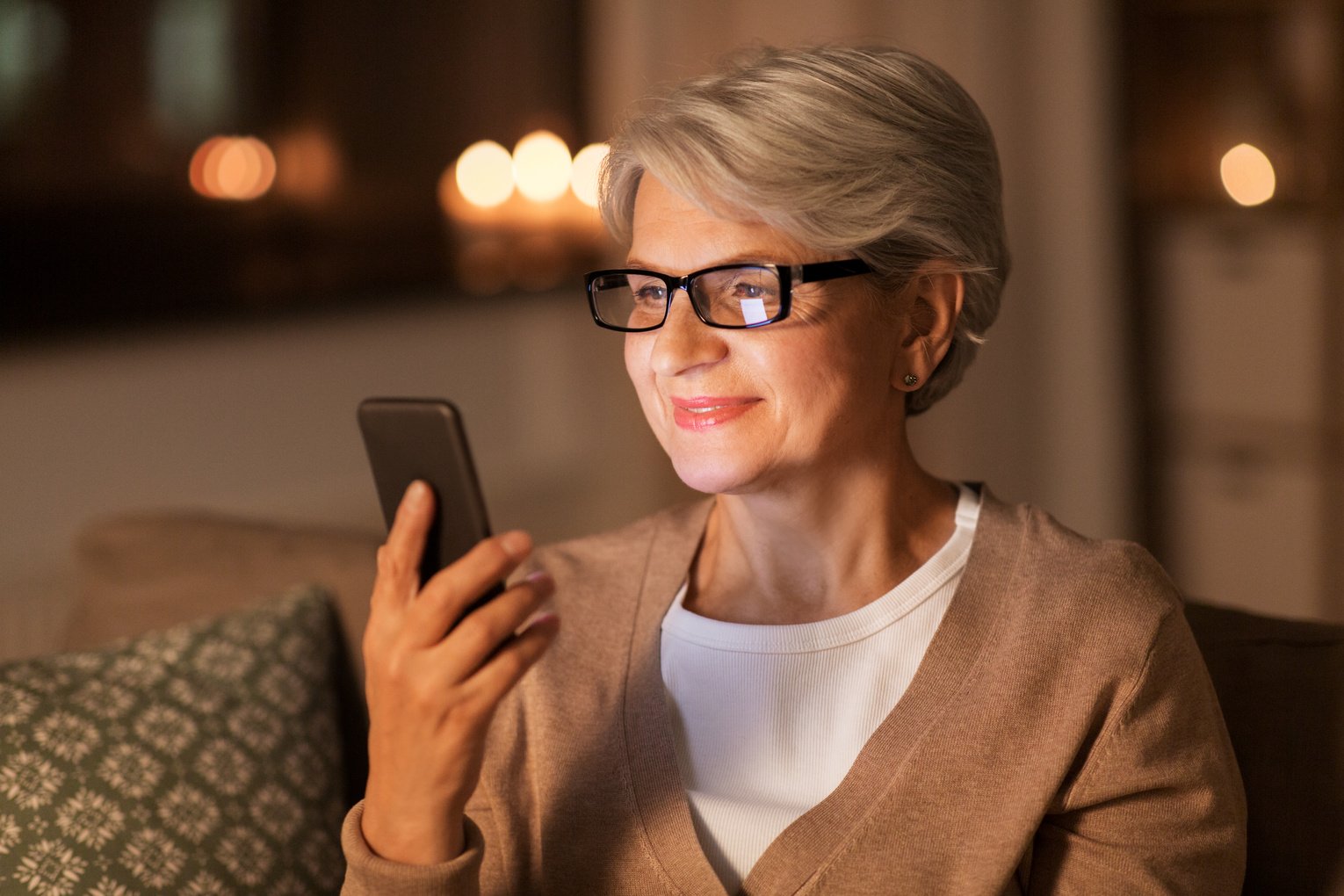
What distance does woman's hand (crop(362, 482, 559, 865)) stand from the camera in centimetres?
93

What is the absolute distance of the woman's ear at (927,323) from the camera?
50.2 inches

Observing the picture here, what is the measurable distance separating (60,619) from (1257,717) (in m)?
2.51

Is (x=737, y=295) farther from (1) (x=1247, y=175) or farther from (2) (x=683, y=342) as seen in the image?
(1) (x=1247, y=175)

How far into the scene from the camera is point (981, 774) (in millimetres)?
1154

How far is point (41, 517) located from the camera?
9.92ft

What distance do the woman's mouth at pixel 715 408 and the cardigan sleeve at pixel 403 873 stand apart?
39 cm

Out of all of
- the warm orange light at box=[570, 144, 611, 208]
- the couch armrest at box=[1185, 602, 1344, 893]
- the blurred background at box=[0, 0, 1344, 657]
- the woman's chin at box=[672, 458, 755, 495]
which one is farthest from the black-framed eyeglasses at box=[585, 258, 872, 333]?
the warm orange light at box=[570, 144, 611, 208]

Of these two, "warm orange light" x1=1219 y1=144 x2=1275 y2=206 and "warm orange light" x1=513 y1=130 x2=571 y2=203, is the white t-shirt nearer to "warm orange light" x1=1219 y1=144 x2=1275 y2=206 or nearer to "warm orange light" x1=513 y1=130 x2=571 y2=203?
"warm orange light" x1=513 y1=130 x2=571 y2=203

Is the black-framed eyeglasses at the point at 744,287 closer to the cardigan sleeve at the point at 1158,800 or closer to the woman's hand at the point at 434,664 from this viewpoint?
the woman's hand at the point at 434,664

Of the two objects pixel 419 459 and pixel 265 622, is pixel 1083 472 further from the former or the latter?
pixel 419 459

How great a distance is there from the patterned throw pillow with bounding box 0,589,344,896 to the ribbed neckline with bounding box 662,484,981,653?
48 centimetres

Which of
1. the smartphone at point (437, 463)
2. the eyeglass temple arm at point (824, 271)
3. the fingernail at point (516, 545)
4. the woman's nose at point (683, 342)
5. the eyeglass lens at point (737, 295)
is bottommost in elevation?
the fingernail at point (516, 545)

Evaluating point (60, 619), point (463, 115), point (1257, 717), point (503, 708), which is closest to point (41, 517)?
point (60, 619)

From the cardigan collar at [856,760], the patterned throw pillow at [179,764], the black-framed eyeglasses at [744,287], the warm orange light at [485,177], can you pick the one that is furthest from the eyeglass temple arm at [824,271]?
the warm orange light at [485,177]
